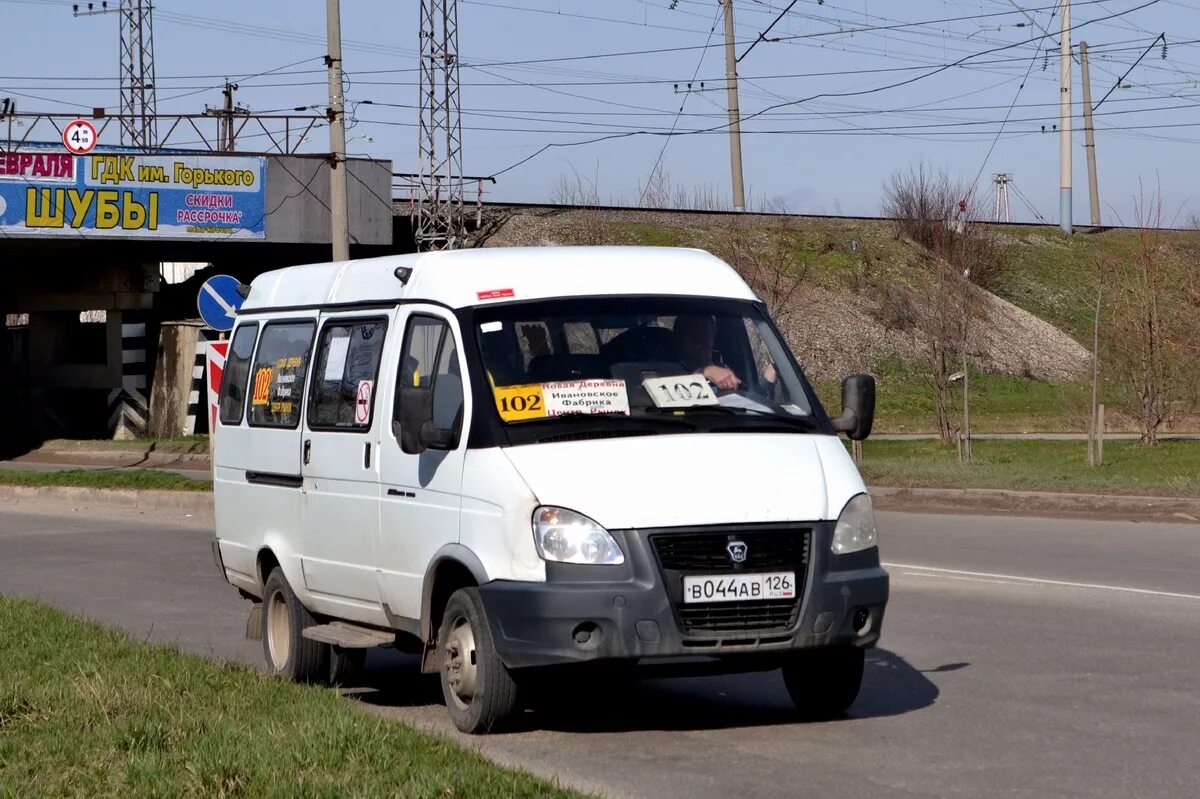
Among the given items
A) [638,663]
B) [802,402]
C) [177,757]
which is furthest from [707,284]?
[177,757]

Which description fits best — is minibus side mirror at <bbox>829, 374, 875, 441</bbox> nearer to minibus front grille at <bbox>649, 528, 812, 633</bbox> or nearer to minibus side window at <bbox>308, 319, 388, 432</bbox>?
minibus front grille at <bbox>649, 528, 812, 633</bbox>

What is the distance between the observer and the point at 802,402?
7.61m

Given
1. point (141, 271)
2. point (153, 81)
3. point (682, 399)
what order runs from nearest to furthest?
point (682, 399) → point (141, 271) → point (153, 81)

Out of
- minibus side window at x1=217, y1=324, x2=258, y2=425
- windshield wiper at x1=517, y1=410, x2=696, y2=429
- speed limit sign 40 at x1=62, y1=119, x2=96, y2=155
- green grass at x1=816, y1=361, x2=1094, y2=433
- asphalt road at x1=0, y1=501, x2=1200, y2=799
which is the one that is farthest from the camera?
green grass at x1=816, y1=361, x2=1094, y2=433

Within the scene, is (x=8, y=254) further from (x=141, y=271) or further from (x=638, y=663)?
(x=638, y=663)

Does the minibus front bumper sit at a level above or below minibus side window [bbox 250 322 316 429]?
below

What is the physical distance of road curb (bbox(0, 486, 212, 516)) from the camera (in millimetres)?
22562

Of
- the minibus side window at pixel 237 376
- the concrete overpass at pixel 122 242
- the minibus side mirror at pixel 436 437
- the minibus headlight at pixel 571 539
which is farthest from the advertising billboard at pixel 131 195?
the minibus headlight at pixel 571 539

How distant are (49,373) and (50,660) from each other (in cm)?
3485

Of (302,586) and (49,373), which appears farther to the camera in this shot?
(49,373)

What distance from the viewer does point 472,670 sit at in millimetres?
7148

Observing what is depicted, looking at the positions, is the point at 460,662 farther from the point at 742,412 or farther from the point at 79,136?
the point at 79,136

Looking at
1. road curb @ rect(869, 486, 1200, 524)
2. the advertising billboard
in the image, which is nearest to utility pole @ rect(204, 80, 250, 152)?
the advertising billboard

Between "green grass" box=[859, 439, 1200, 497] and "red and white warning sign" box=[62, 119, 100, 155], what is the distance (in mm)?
17654
